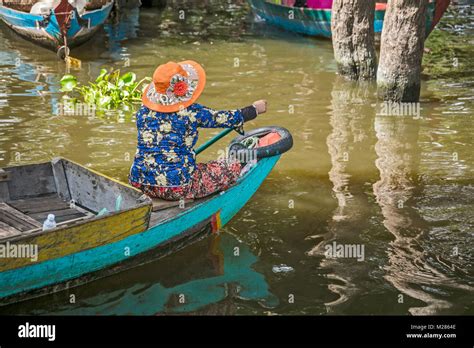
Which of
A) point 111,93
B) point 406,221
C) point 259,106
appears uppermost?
point 259,106

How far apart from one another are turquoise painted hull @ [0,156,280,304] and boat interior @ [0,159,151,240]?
13.8 inches

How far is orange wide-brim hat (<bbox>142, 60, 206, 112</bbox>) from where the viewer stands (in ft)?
24.4

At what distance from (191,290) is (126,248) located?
2.11 ft

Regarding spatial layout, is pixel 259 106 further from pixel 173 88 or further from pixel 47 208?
pixel 47 208

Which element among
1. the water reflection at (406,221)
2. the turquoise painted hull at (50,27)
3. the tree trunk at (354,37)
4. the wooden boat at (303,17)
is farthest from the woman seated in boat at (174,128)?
the wooden boat at (303,17)

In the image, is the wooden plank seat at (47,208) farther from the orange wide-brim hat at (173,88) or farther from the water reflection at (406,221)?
the water reflection at (406,221)

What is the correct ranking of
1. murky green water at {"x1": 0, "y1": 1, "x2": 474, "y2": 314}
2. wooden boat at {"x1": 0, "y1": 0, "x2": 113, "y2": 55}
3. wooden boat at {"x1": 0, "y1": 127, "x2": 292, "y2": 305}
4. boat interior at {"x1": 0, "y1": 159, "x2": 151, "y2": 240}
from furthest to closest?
wooden boat at {"x1": 0, "y1": 0, "x2": 113, "y2": 55}
boat interior at {"x1": 0, "y1": 159, "x2": 151, "y2": 240}
murky green water at {"x1": 0, "y1": 1, "x2": 474, "y2": 314}
wooden boat at {"x1": 0, "y1": 127, "x2": 292, "y2": 305}

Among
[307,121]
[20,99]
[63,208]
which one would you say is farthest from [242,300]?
[20,99]

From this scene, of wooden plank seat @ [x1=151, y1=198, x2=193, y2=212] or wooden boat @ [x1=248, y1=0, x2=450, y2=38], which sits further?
wooden boat @ [x1=248, y1=0, x2=450, y2=38]

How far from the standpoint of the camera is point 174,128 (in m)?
7.58

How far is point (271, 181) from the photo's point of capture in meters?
9.76

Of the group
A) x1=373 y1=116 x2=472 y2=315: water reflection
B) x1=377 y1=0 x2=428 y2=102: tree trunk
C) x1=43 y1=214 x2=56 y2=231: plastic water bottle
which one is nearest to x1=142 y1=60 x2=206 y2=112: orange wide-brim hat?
x1=43 y1=214 x2=56 y2=231: plastic water bottle

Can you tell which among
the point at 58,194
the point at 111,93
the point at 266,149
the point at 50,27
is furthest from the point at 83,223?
the point at 50,27

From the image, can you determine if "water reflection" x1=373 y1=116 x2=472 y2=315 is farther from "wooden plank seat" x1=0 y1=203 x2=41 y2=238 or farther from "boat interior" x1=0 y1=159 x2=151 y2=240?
"wooden plank seat" x1=0 y1=203 x2=41 y2=238
